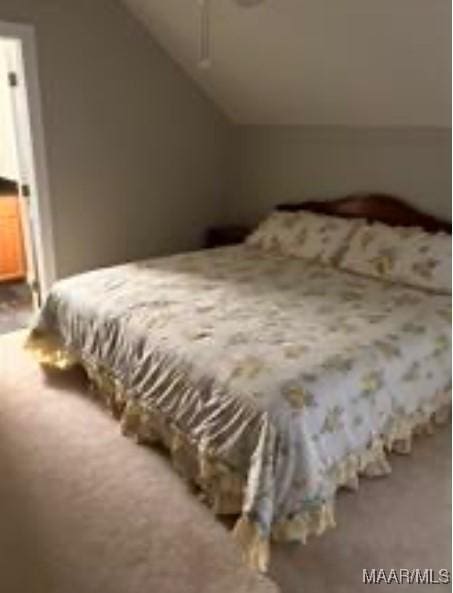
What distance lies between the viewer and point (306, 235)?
3.41 m

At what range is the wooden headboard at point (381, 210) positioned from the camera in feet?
10.0

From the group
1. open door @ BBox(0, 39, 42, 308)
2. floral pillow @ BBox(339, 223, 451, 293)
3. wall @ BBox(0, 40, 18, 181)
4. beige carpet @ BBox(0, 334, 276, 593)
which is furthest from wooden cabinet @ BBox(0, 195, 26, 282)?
floral pillow @ BBox(339, 223, 451, 293)

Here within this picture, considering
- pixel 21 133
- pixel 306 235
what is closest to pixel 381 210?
pixel 306 235

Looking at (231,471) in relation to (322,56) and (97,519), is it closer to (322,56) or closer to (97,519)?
(97,519)

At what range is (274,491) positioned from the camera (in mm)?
1725

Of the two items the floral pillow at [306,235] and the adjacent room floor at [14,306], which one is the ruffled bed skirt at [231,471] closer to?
the floral pillow at [306,235]

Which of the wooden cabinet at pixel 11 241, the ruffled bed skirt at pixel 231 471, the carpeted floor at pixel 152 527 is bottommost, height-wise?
the carpeted floor at pixel 152 527

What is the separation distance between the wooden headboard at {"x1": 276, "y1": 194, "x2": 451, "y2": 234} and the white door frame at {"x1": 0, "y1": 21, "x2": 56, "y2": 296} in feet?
5.85

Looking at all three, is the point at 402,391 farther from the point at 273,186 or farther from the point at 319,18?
the point at 273,186

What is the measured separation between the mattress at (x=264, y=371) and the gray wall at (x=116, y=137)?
0.86 m

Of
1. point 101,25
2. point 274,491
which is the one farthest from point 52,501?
Answer: point 101,25

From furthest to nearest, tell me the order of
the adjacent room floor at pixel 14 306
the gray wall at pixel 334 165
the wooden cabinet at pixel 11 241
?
the wooden cabinet at pixel 11 241
the adjacent room floor at pixel 14 306
the gray wall at pixel 334 165

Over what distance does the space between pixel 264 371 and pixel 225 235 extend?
2.42 m

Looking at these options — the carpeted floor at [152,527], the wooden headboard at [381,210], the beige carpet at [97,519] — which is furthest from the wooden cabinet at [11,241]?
the wooden headboard at [381,210]
